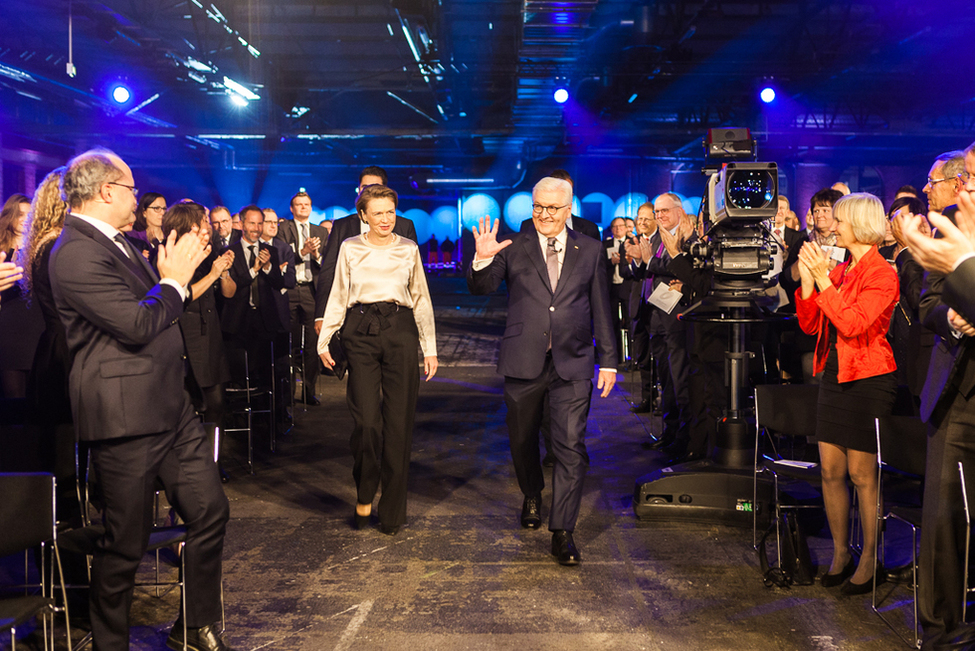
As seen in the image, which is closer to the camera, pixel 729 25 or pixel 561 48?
pixel 561 48

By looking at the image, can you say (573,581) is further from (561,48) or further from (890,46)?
(890,46)

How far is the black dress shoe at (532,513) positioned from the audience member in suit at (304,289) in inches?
131

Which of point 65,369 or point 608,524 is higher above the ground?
point 65,369

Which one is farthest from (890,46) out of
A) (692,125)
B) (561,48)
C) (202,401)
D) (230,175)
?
(230,175)

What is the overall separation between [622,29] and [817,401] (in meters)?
7.34

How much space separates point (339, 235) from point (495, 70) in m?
7.50

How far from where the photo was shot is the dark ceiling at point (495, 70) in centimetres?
966

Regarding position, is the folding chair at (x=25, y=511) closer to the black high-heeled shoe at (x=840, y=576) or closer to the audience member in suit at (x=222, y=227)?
the black high-heeled shoe at (x=840, y=576)

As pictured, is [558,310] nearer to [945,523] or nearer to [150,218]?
[945,523]

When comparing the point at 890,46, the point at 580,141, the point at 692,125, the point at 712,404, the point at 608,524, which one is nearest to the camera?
the point at 608,524

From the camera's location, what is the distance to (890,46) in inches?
428

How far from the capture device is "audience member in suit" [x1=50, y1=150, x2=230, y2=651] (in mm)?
2111

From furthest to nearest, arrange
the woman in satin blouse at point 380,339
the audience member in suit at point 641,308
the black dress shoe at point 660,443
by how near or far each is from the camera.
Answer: the audience member in suit at point 641,308, the black dress shoe at point 660,443, the woman in satin blouse at point 380,339

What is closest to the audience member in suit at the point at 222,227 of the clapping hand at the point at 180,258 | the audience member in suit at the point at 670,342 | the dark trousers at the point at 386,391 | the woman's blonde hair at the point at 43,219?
the dark trousers at the point at 386,391
